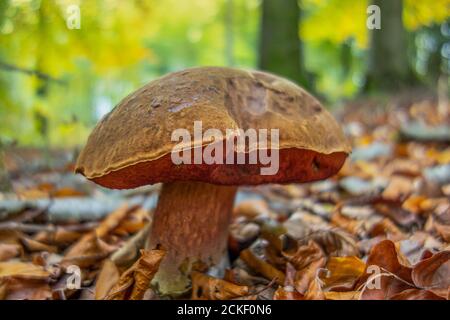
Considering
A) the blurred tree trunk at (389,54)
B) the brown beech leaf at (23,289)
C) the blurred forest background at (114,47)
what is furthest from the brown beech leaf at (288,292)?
the blurred tree trunk at (389,54)

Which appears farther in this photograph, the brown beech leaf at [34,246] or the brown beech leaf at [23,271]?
the brown beech leaf at [34,246]

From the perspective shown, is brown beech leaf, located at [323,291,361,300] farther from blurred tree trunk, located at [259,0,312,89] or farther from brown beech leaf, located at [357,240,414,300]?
blurred tree trunk, located at [259,0,312,89]

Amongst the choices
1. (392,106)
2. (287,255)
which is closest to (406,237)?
(287,255)

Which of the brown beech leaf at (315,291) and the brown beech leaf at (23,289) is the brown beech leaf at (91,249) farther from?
the brown beech leaf at (315,291)

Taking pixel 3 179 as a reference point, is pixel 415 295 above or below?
below

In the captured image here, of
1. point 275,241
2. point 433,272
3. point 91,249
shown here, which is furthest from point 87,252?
point 433,272

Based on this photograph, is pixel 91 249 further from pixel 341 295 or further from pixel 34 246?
pixel 341 295

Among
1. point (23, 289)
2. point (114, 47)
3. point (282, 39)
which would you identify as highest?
point (282, 39)
